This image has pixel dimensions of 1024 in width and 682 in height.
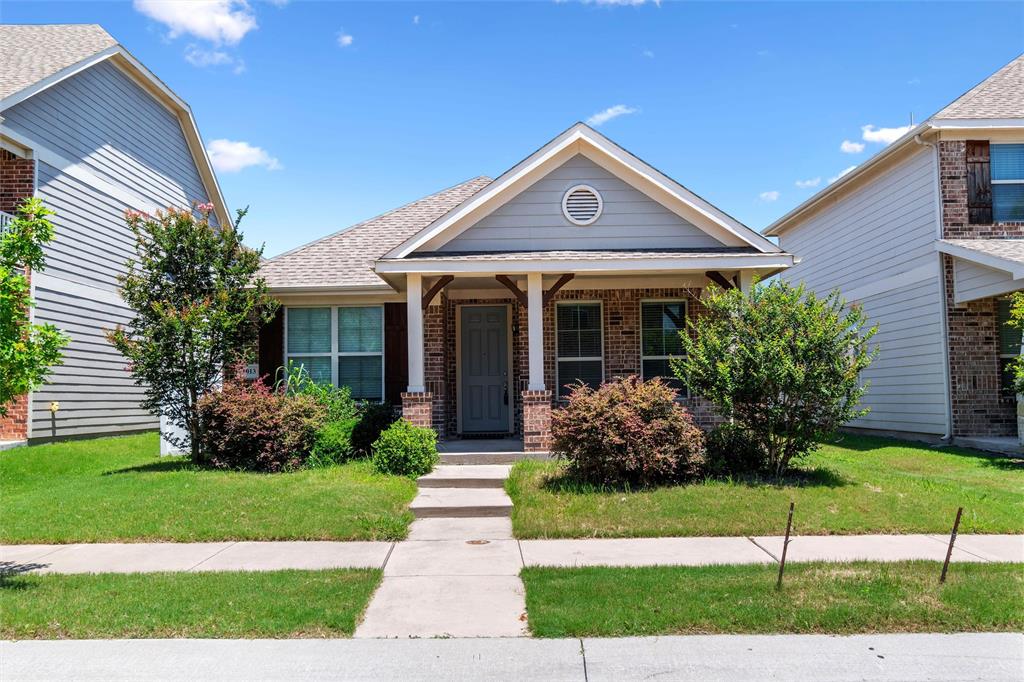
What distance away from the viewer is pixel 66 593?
568 centimetres

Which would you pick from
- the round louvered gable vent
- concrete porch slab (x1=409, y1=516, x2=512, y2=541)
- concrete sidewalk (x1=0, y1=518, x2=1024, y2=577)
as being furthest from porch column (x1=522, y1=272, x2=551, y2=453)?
concrete sidewalk (x1=0, y1=518, x2=1024, y2=577)

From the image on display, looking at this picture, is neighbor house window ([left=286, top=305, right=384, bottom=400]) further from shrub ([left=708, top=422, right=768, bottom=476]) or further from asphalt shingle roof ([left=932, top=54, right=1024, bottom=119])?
asphalt shingle roof ([left=932, top=54, right=1024, bottom=119])

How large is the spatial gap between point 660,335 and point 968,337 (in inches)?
227

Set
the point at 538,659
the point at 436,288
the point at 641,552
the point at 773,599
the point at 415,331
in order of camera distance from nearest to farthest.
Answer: the point at 538,659 → the point at 773,599 → the point at 641,552 → the point at 415,331 → the point at 436,288

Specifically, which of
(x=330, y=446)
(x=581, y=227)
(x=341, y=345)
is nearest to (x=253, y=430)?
(x=330, y=446)

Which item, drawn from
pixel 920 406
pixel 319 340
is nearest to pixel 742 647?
pixel 319 340

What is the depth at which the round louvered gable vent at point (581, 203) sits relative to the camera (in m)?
12.0

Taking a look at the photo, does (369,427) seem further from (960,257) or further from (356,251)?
(960,257)

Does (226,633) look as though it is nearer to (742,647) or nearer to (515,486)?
(742,647)

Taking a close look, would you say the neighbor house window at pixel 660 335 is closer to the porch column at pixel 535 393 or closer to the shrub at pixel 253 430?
the porch column at pixel 535 393

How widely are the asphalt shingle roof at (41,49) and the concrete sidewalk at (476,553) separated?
9.11 meters

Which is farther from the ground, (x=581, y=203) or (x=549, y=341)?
(x=581, y=203)

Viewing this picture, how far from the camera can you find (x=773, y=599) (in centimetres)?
532

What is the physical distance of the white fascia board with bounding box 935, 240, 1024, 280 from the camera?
11.3 metres
